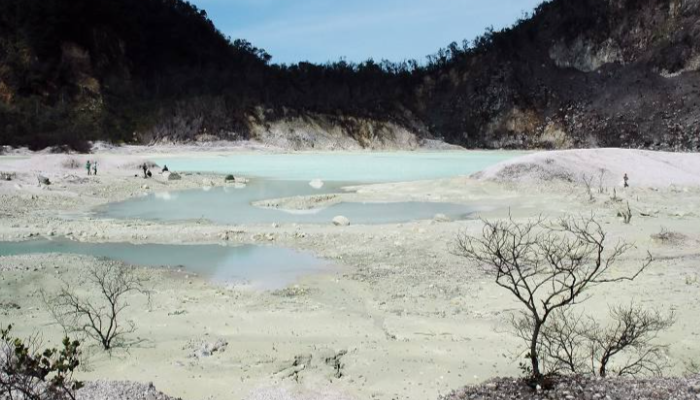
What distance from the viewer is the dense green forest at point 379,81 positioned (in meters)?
65.5

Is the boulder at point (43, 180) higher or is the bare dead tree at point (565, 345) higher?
the boulder at point (43, 180)

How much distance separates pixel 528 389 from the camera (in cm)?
441

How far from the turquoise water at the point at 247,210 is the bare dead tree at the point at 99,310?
7502 millimetres

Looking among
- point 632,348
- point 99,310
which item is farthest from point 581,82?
point 99,310

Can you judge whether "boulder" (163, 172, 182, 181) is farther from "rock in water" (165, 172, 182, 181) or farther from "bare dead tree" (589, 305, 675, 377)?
"bare dead tree" (589, 305, 675, 377)

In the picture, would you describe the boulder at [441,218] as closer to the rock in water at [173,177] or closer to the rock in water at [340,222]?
the rock in water at [340,222]

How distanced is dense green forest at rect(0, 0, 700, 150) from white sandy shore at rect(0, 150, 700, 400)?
46527 millimetres

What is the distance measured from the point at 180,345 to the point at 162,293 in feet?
8.07

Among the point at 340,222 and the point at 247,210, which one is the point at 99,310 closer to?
the point at 340,222

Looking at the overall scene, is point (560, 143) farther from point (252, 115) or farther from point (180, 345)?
point (180, 345)

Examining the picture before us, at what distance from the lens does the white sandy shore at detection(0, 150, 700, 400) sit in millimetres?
5852

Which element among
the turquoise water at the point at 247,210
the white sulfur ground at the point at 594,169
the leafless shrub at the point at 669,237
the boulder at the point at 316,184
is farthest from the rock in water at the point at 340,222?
the boulder at the point at 316,184

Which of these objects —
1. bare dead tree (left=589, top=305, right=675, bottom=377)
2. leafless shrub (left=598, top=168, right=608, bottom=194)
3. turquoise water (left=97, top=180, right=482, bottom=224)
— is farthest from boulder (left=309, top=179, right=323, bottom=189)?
bare dead tree (left=589, top=305, right=675, bottom=377)

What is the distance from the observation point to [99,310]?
7.58 meters
